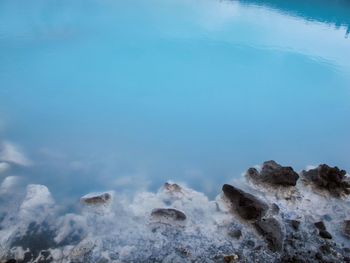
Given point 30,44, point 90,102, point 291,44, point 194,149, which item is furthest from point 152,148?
point 291,44

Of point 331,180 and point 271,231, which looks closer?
point 271,231

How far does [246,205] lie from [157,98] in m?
3.16

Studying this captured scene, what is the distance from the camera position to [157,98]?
6.16 metres

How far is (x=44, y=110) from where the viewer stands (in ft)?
17.5

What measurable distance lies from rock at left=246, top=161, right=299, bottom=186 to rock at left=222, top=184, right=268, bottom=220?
50 cm

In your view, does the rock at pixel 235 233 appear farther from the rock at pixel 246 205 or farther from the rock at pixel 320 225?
the rock at pixel 320 225

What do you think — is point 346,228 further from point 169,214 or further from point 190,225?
point 169,214

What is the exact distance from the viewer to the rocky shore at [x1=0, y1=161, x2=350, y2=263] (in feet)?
9.89

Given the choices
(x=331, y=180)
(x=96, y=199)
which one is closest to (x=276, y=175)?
(x=331, y=180)

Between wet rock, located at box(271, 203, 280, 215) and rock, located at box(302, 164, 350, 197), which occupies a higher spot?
rock, located at box(302, 164, 350, 197)

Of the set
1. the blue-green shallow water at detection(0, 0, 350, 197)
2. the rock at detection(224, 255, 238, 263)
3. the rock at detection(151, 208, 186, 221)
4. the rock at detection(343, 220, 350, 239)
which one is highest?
the blue-green shallow water at detection(0, 0, 350, 197)

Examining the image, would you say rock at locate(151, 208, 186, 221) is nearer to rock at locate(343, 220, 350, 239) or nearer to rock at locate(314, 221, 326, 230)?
rock at locate(314, 221, 326, 230)

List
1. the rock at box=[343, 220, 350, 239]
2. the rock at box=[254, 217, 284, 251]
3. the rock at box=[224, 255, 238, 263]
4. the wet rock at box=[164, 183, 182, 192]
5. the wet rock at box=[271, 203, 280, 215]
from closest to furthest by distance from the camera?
1. the rock at box=[224, 255, 238, 263]
2. the rock at box=[254, 217, 284, 251]
3. the rock at box=[343, 220, 350, 239]
4. the wet rock at box=[271, 203, 280, 215]
5. the wet rock at box=[164, 183, 182, 192]

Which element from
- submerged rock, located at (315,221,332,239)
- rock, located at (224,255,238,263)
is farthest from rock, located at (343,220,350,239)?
rock, located at (224,255,238,263)
